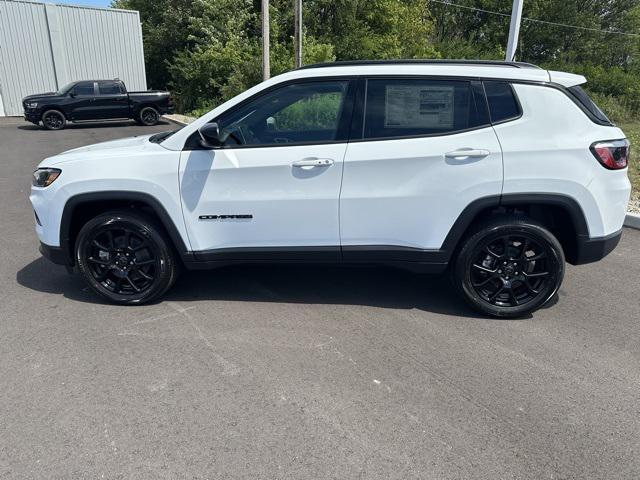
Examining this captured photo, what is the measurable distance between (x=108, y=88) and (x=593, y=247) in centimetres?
1789

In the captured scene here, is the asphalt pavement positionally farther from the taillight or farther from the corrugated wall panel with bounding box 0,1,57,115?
the corrugated wall panel with bounding box 0,1,57,115

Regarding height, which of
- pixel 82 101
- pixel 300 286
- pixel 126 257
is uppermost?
pixel 82 101

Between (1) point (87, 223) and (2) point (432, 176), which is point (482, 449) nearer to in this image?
(2) point (432, 176)

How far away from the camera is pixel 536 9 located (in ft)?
130

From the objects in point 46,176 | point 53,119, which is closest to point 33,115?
point 53,119

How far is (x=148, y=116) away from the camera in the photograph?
1839 centimetres

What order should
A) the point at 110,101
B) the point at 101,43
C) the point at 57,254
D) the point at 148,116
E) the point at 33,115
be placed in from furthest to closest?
the point at 101,43
the point at 148,116
the point at 110,101
the point at 33,115
the point at 57,254

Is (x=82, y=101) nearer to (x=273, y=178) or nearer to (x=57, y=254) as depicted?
(x=57, y=254)

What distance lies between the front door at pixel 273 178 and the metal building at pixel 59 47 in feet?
77.3

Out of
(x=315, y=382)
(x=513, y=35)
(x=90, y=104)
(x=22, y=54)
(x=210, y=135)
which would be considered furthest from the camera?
(x=22, y=54)

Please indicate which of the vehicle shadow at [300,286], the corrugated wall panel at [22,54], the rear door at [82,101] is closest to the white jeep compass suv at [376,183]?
the vehicle shadow at [300,286]

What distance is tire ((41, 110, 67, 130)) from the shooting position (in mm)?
17016

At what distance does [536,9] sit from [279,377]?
45.0 metres

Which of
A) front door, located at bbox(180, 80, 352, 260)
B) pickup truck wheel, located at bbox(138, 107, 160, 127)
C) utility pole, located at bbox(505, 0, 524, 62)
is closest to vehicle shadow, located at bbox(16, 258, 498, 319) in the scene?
front door, located at bbox(180, 80, 352, 260)
